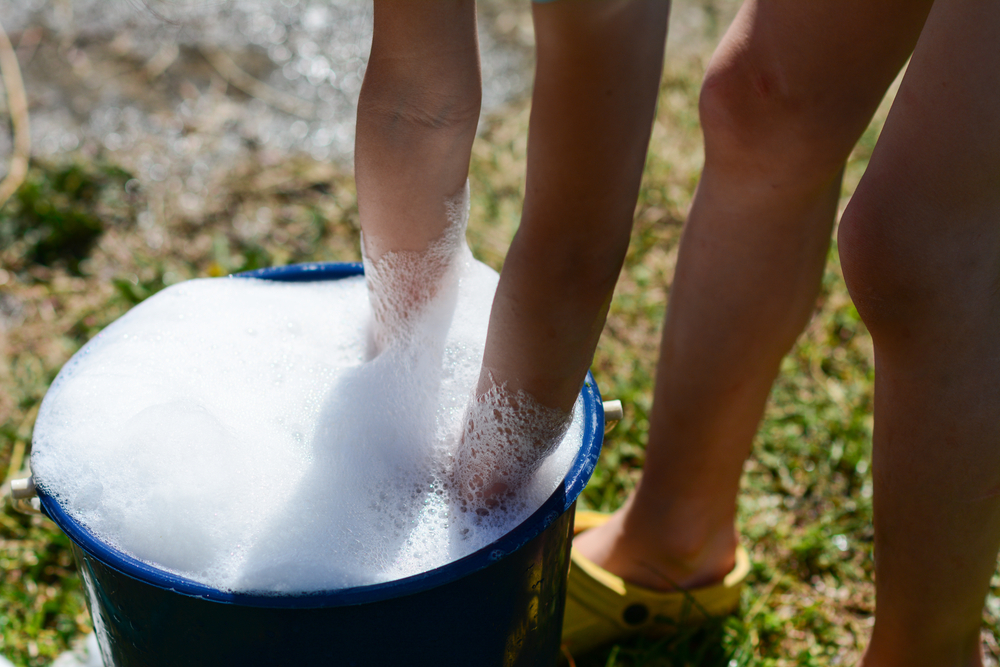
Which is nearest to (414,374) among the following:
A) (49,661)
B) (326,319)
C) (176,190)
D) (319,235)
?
(326,319)

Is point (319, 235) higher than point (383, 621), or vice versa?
point (383, 621)

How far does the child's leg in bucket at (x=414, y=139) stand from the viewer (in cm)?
88

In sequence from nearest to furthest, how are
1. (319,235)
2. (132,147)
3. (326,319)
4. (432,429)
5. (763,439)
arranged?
(432,429), (326,319), (763,439), (319,235), (132,147)

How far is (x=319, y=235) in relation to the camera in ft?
6.59

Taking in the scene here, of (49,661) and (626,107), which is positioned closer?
(626,107)

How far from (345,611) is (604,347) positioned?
1.12 meters

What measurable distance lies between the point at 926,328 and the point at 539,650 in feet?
1.70

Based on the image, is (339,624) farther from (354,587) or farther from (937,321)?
(937,321)

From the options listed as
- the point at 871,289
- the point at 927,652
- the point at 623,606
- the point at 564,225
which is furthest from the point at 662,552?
the point at 564,225

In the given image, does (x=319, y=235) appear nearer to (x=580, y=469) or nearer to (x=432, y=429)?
(x=432, y=429)

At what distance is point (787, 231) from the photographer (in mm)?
1062

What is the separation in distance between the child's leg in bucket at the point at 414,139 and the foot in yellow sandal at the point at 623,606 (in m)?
0.49

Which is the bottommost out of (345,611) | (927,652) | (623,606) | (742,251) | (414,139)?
(623,606)

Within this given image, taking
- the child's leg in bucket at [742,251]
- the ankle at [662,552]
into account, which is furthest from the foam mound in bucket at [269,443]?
the ankle at [662,552]
